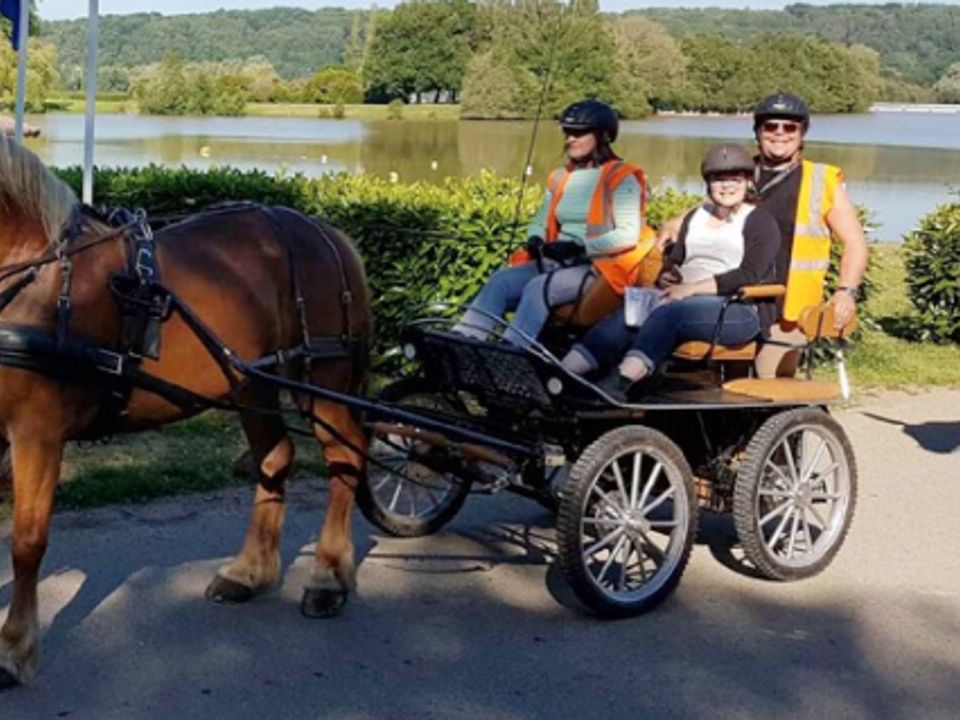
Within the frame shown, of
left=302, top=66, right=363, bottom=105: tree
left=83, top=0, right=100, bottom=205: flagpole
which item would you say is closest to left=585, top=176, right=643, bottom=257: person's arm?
left=83, top=0, right=100, bottom=205: flagpole

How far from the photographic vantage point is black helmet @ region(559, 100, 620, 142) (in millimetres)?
6004

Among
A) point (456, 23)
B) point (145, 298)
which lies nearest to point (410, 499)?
point (145, 298)

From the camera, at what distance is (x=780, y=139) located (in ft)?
20.3

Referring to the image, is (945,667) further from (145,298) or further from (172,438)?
(172,438)

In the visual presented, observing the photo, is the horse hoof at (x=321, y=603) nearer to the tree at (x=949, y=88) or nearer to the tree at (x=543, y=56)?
the tree at (x=543, y=56)

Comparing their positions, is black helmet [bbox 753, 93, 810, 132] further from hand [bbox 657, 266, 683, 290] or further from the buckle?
the buckle

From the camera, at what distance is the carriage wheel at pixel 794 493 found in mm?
5613

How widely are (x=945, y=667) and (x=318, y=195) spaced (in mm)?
6027

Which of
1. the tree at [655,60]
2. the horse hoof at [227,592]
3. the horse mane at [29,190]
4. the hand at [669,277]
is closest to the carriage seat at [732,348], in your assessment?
the hand at [669,277]

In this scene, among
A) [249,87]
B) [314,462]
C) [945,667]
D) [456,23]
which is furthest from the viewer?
[249,87]

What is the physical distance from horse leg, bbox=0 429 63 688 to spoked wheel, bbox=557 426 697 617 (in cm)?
184

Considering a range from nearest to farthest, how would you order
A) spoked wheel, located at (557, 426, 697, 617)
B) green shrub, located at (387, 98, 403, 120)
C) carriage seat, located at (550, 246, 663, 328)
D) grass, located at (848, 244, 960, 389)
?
spoked wheel, located at (557, 426, 697, 617)
carriage seat, located at (550, 246, 663, 328)
grass, located at (848, 244, 960, 389)
green shrub, located at (387, 98, 403, 120)

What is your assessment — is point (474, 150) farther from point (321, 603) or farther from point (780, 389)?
point (321, 603)

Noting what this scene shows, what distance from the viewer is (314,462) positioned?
7.31 m
